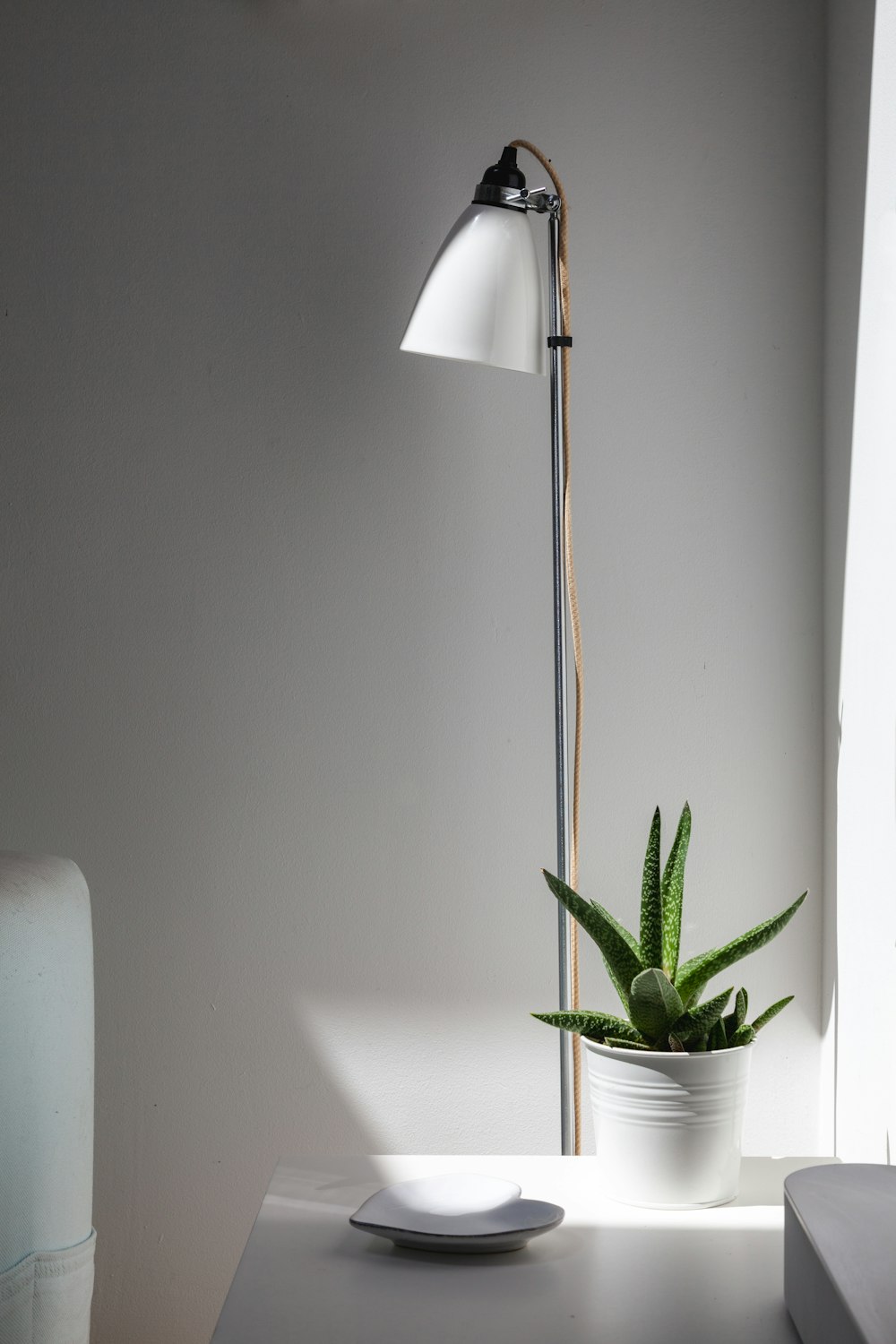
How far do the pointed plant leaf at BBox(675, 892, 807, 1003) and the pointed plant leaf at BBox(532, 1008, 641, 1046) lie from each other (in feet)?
0.18

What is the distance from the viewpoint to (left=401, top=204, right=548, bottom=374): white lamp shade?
1.26 m

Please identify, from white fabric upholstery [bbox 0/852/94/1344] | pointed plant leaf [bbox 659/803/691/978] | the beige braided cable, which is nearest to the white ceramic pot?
pointed plant leaf [bbox 659/803/691/978]

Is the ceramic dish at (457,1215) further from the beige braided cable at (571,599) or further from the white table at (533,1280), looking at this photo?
the beige braided cable at (571,599)

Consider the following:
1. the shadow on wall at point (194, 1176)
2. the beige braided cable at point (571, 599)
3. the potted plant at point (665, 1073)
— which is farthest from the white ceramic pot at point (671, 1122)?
the shadow on wall at point (194, 1176)

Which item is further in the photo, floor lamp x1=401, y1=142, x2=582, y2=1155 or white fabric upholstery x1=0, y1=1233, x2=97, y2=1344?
floor lamp x1=401, y1=142, x2=582, y2=1155

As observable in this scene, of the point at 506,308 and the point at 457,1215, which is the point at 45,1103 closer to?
the point at 457,1215

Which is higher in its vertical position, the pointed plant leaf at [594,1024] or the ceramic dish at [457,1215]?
the pointed plant leaf at [594,1024]

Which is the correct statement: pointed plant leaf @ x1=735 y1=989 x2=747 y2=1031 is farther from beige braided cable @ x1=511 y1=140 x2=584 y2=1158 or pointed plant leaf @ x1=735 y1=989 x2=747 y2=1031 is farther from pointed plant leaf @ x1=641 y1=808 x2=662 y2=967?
beige braided cable @ x1=511 y1=140 x2=584 y2=1158

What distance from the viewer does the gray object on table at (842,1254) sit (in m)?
0.63

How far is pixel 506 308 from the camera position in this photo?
50.1 inches

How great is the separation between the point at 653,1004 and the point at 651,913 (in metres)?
0.08

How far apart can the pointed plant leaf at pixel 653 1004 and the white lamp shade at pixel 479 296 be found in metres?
0.65

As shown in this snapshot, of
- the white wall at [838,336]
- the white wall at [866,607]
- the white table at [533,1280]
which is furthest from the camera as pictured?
the white wall at [838,336]

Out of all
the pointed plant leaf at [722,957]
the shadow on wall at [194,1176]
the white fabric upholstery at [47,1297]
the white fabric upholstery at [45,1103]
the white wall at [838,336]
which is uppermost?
the white wall at [838,336]
